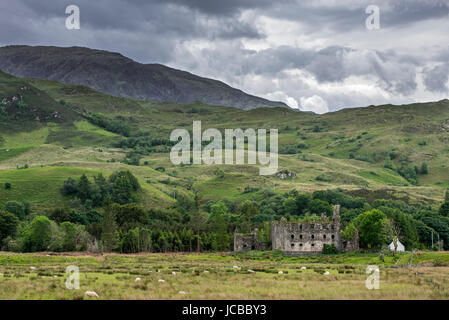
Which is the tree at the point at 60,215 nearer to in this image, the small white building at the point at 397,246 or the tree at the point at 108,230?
the tree at the point at 108,230

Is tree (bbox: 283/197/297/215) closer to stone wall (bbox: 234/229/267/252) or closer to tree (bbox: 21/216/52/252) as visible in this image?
stone wall (bbox: 234/229/267/252)

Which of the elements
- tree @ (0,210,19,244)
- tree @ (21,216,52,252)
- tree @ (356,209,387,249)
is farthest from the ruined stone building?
tree @ (0,210,19,244)

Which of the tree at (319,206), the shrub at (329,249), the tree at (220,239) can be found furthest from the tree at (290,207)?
the shrub at (329,249)

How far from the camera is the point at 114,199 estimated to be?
200m

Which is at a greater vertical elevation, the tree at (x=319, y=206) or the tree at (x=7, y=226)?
the tree at (x=319, y=206)

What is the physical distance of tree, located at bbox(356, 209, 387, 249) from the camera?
10425cm

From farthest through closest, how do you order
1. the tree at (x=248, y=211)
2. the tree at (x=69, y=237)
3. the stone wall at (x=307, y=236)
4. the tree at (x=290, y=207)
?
the tree at (x=290, y=207) < the tree at (x=248, y=211) < the tree at (x=69, y=237) < the stone wall at (x=307, y=236)

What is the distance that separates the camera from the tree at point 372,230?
4104 inches

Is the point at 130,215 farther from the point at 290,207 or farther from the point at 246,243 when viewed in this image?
the point at 290,207

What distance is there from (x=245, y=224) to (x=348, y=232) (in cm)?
3670

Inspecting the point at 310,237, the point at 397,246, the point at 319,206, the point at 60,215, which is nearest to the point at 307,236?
the point at 310,237

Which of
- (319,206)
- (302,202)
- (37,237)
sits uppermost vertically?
(302,202)

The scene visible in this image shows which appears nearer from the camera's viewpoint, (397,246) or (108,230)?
(397,246)

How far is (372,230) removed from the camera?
4176 inches
